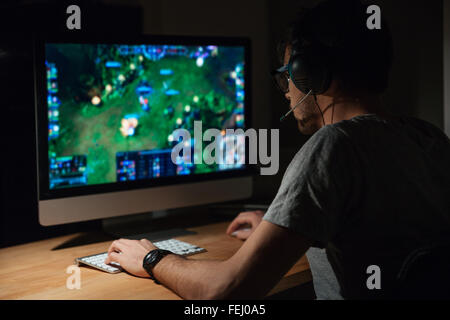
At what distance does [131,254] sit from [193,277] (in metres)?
0.26

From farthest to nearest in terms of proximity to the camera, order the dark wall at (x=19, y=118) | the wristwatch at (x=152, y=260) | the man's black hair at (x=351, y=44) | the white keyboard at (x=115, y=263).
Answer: the dark wall at (x=19, y=118) → the white keyboard at (x=115, y=263) → the wristwatch at (x=152, y=260) → the man's black hair at (x=351, y=44)

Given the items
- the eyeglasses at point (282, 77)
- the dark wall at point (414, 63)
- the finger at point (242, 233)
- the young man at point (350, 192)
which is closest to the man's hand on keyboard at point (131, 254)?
the young man at point (350, 192)

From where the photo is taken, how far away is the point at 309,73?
3.59 ft

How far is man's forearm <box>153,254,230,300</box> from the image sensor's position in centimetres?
97

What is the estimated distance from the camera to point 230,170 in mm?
1797

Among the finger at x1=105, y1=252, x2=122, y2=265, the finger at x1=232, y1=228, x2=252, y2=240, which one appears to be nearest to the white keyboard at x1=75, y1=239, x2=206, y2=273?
the finger at x1=105, y1=252, x2=122, y2=265

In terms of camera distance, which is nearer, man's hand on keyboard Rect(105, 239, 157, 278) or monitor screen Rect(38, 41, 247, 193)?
man's hand on keyboard Rect(105, 239, 157, 278)

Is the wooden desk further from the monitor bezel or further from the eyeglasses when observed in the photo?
the eyeglasses

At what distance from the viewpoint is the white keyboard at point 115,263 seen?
1262mm

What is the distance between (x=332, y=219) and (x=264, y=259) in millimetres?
140

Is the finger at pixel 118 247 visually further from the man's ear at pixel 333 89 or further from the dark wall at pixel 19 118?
the man's ear at pixel 333 89

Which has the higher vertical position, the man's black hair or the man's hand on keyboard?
the man's black hair

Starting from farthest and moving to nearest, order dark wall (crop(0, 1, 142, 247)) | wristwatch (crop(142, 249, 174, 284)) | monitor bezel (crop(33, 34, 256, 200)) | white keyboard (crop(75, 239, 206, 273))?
dark wall (crop(0, 1, 142, 247)), monitor bezel (crop(33, 34, 256, 200)), white keyboard (crop(75, 239, 206, 273)), wristwatch (crop(142, 249, 174, 284))
